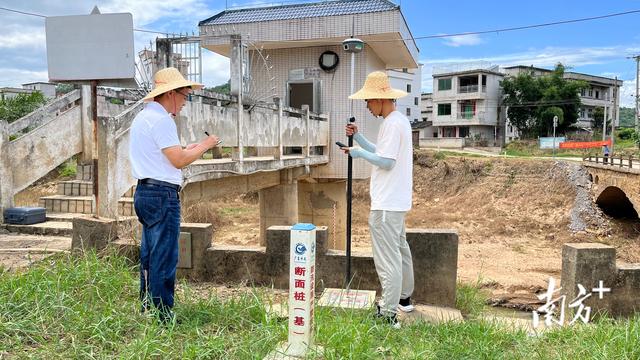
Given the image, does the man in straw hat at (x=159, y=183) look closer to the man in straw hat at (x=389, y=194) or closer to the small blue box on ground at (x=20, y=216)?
the man in straw hat at (x=389, y=194)

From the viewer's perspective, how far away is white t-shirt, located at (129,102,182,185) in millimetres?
3408

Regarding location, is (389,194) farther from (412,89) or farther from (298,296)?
(412,89)

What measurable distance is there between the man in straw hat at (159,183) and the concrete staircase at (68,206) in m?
2.66

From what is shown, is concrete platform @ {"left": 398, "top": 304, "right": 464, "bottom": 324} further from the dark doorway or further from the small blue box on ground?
the dark doorway

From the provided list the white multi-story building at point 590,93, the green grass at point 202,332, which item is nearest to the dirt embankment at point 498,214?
the green grass at point 202,332

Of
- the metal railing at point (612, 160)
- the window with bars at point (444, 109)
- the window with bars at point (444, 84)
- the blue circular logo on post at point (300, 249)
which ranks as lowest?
the metal railing at point (612, 160)

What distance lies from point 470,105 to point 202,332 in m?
44.1

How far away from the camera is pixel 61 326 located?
10.5 feet

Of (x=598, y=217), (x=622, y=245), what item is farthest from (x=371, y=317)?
(x=598, y=217)

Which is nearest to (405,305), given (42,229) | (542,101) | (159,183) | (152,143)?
(159,183)

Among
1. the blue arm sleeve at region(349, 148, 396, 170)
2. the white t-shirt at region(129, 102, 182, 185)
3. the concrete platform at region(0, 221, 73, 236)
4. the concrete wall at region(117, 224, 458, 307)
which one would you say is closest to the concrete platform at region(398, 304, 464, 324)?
the concrete wall at region(117, 224, 458, 307)

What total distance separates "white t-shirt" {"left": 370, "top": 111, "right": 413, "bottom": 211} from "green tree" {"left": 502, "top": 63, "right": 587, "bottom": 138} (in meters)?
37.9

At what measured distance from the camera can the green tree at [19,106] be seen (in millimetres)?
17316

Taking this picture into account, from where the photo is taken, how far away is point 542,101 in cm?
3809
